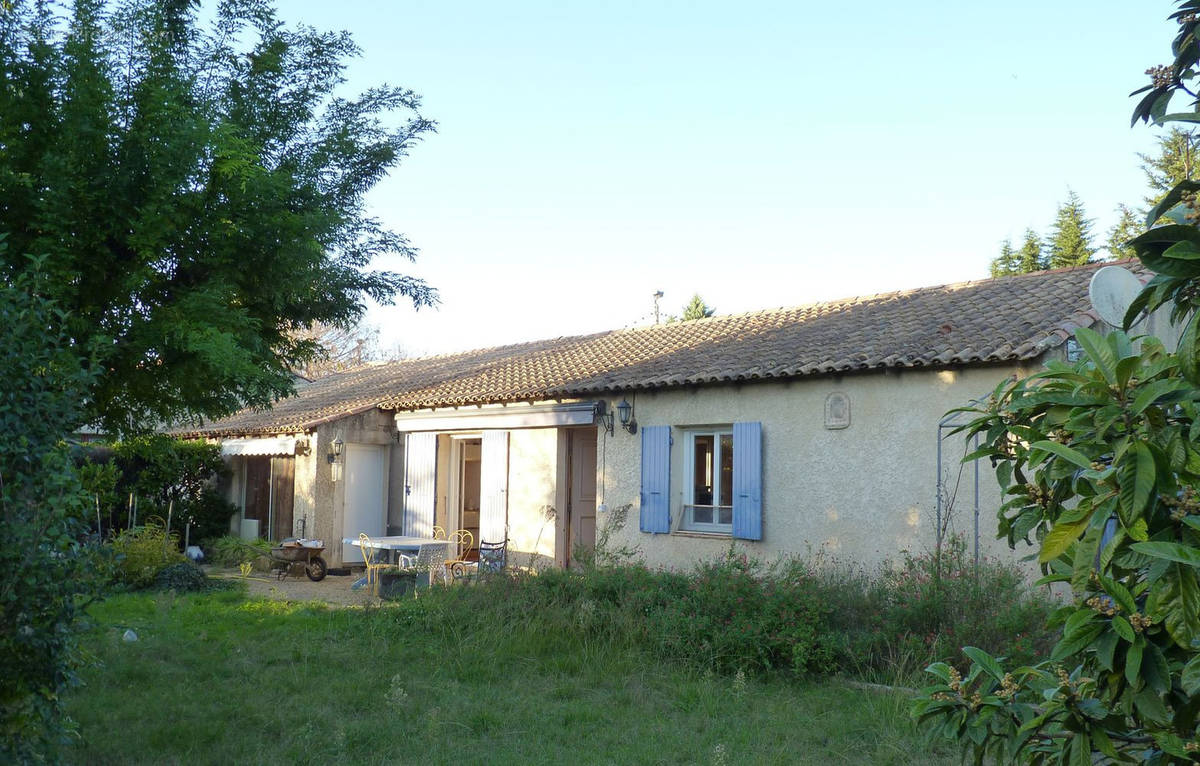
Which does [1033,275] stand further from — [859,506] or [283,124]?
[283,124]

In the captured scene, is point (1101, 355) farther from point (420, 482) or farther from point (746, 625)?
point (420, 482)

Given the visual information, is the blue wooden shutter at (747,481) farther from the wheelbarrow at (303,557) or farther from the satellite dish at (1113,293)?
the wheelbarrow at (303,557)

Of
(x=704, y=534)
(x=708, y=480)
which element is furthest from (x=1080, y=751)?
(x=708, y=480)

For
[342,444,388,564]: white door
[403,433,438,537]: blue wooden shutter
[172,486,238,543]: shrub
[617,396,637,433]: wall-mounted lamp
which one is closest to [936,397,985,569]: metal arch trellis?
[617,396,637,433]: wall-mounted lamp

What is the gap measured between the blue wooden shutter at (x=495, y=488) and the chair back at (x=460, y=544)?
409 mm

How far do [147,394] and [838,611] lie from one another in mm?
6388

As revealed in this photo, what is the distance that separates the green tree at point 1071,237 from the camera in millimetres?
31297

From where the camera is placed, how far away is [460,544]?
17.2 metres

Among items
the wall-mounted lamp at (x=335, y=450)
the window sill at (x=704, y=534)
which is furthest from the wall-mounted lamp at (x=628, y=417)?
the wall-mounted lamp at (x=335, y=450)

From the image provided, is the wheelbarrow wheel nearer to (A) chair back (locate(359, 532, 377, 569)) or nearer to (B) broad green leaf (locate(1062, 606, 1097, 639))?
(A) chair back (locate(359, 532, 377, 569))

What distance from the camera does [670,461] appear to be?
13.5 meters

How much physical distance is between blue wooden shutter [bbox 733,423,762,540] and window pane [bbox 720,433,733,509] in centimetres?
59

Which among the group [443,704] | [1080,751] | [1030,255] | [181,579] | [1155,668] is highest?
[1030,255]

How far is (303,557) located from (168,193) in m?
11.4
